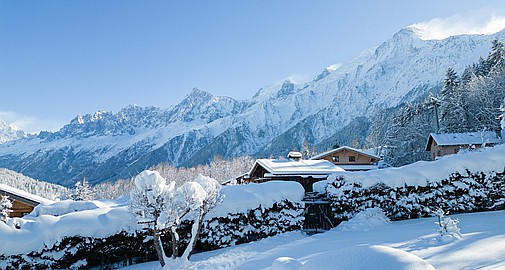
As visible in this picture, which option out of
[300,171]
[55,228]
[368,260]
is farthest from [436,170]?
[55,228]

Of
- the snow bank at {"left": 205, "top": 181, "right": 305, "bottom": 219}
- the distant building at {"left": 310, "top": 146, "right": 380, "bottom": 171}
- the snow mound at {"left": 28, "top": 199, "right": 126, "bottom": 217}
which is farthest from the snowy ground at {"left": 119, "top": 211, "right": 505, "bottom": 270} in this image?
the distant building at {"left": 310, "top": 146, "right": 380, "bottom": 171}

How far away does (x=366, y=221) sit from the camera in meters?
12.6

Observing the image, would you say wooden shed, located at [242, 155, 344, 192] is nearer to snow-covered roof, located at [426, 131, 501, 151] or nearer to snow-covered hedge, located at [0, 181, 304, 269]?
snow-covered hedge, located at [0, 181, 304, 269]

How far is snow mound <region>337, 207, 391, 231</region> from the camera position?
40.5ft

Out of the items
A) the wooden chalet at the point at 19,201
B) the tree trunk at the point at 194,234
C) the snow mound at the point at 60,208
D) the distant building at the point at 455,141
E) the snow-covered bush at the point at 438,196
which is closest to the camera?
the tree trunk at the point at 194,234

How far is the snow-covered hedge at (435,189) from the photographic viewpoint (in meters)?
12.9

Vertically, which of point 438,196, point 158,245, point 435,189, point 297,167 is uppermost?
point 297,167

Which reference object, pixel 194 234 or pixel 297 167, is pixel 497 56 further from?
pixel 194 234

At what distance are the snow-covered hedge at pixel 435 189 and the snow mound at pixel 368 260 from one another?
30.9ft

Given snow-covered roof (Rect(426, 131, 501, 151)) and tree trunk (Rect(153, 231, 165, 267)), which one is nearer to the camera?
tree trunk (Rect(153, 231, 165, 267))

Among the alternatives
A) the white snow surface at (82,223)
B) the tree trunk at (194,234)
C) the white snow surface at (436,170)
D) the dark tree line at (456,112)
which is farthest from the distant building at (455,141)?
the tree trunk at (194,234)

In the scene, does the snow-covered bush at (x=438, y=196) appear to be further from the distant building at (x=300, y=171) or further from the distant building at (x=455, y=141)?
the distant building at (x=455, y=141)

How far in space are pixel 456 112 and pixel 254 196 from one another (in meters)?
39.3

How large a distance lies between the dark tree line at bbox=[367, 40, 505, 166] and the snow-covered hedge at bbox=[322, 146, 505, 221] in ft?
79.3
